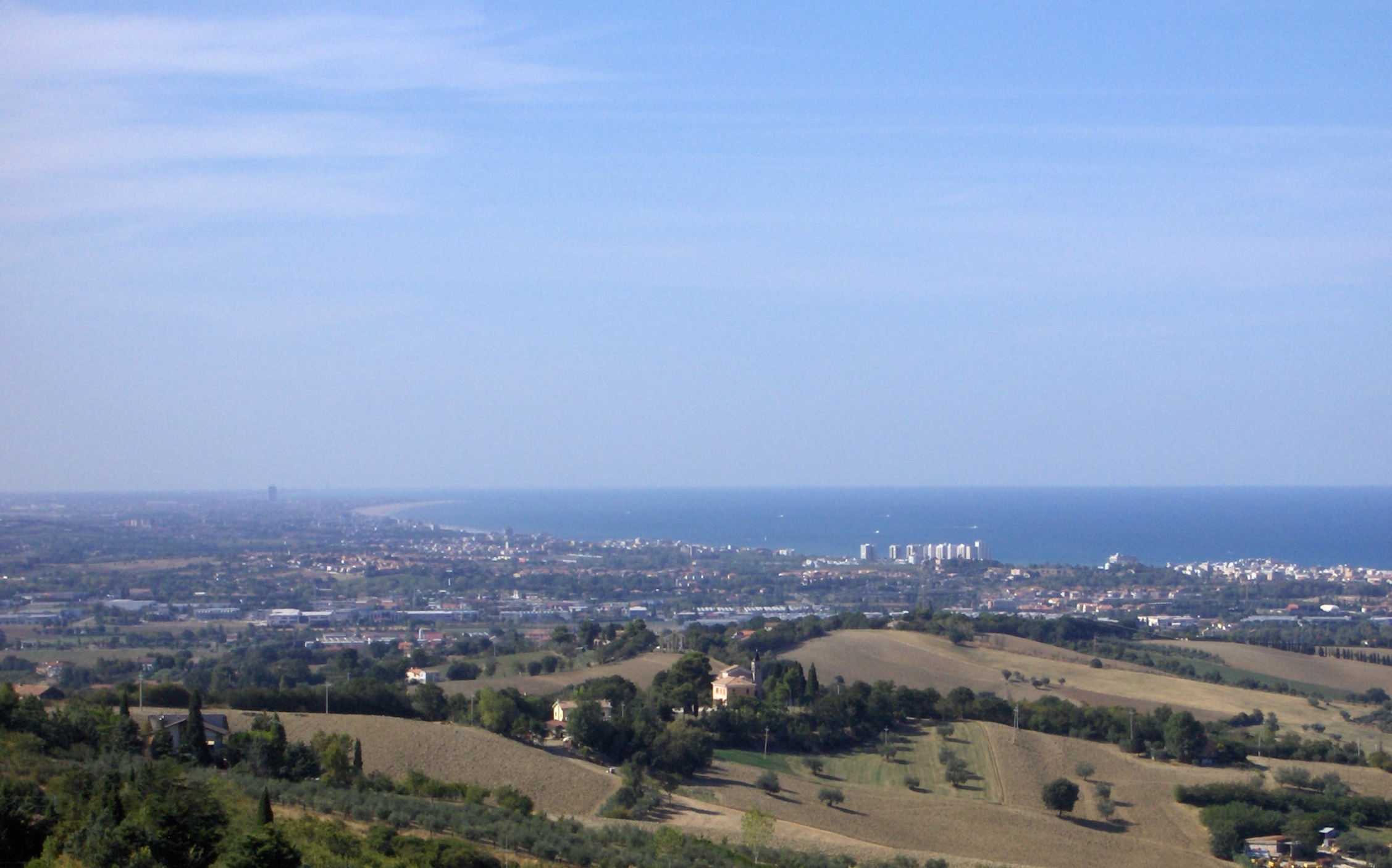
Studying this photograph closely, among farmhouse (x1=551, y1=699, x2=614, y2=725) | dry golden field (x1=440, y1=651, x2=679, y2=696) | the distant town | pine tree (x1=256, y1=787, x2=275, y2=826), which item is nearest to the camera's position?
pine tree (x1=256, y1=787, x2=275, y2=826)

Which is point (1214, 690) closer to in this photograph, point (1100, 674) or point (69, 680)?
point (1100, 674)

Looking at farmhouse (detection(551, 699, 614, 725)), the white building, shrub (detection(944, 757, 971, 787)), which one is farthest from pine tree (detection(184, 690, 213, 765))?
the white building

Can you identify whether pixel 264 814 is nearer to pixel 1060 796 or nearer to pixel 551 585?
pixel 1060 796

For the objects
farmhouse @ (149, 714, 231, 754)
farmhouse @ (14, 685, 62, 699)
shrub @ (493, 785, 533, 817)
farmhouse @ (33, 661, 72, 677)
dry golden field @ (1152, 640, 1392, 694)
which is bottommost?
farmhouse @ (33, 661, 72, 677)

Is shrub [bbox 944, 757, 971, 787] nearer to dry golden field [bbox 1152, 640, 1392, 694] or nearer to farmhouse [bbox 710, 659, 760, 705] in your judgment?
farmhouse [bbox 710, 659, 760, 705]

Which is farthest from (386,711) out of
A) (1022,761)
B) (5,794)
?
(5,794)

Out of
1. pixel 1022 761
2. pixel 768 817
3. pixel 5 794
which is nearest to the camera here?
pixel 5 794
